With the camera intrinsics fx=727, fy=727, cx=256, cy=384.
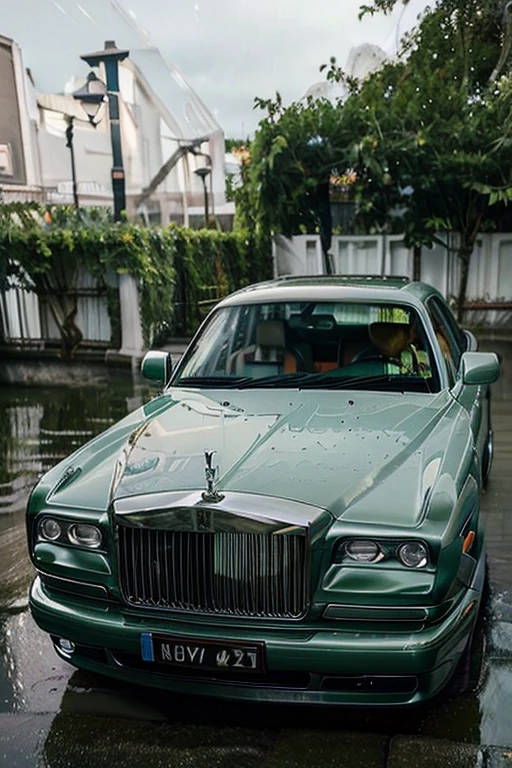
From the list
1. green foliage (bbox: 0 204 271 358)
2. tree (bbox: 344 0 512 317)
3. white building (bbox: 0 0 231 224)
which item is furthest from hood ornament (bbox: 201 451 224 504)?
white building (bbox: 0 0 231 224)

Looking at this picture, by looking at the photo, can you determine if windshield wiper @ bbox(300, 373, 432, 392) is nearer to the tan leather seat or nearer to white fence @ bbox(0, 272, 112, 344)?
the tan leather seat

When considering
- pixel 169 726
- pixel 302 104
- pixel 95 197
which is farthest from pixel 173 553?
pixel 95 197

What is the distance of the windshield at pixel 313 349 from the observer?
4.16 m

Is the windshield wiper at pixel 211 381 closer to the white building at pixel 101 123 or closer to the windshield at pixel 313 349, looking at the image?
the windshield at pixel 313 349

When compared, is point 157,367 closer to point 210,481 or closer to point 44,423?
point 210,481

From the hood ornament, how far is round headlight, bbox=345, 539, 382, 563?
0.51 m

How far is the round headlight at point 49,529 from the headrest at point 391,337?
7.36 feet

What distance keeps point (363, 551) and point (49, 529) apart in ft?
4.23

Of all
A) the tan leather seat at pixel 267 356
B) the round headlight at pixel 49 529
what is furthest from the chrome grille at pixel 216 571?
the tan leather seat at pixel 267 356

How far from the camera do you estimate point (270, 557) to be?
2.62 m

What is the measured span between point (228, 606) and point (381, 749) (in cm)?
79

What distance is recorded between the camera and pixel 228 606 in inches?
106

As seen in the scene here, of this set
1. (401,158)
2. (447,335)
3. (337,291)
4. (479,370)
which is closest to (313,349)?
(337,291)

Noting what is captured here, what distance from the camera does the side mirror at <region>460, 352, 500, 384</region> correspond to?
398 centimetres
